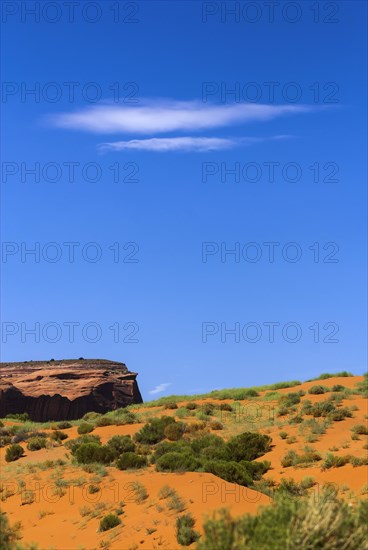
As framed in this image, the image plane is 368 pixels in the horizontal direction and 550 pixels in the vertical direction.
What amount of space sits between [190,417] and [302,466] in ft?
41.2

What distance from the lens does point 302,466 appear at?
108ft

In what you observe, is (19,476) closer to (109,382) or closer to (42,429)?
(42,429)

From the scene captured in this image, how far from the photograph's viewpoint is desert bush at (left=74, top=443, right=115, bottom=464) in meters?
31.4

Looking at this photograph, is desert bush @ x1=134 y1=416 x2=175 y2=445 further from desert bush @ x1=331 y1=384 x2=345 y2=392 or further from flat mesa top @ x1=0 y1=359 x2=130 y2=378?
flat mesa top @ x1=0 y1=359 x2=130 y2=378

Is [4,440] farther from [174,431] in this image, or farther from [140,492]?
[140,492]

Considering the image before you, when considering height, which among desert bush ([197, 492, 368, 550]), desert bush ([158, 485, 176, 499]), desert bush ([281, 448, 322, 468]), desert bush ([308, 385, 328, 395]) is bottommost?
desert bush ([281, 448, 322, 468])

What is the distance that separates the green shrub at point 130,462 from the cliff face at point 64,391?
102 ft

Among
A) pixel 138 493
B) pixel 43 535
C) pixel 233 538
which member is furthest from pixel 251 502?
pixel 233 538

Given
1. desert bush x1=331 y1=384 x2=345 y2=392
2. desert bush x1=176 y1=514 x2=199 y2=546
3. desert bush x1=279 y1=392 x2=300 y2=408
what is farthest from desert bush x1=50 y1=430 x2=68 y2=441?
desert bush x1=176 y1=514 x2=199 y2=546

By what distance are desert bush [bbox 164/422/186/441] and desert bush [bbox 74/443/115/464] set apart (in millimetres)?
6577

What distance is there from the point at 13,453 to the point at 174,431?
8.12 metres

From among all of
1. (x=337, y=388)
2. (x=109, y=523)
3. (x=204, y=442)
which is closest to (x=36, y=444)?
(x=204, y=442)

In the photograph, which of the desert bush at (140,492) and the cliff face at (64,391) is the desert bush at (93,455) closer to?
the desert bush at (140,492)

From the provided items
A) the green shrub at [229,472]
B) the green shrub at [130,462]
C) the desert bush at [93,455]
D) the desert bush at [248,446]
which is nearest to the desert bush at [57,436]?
the desert bush at [93,455]
